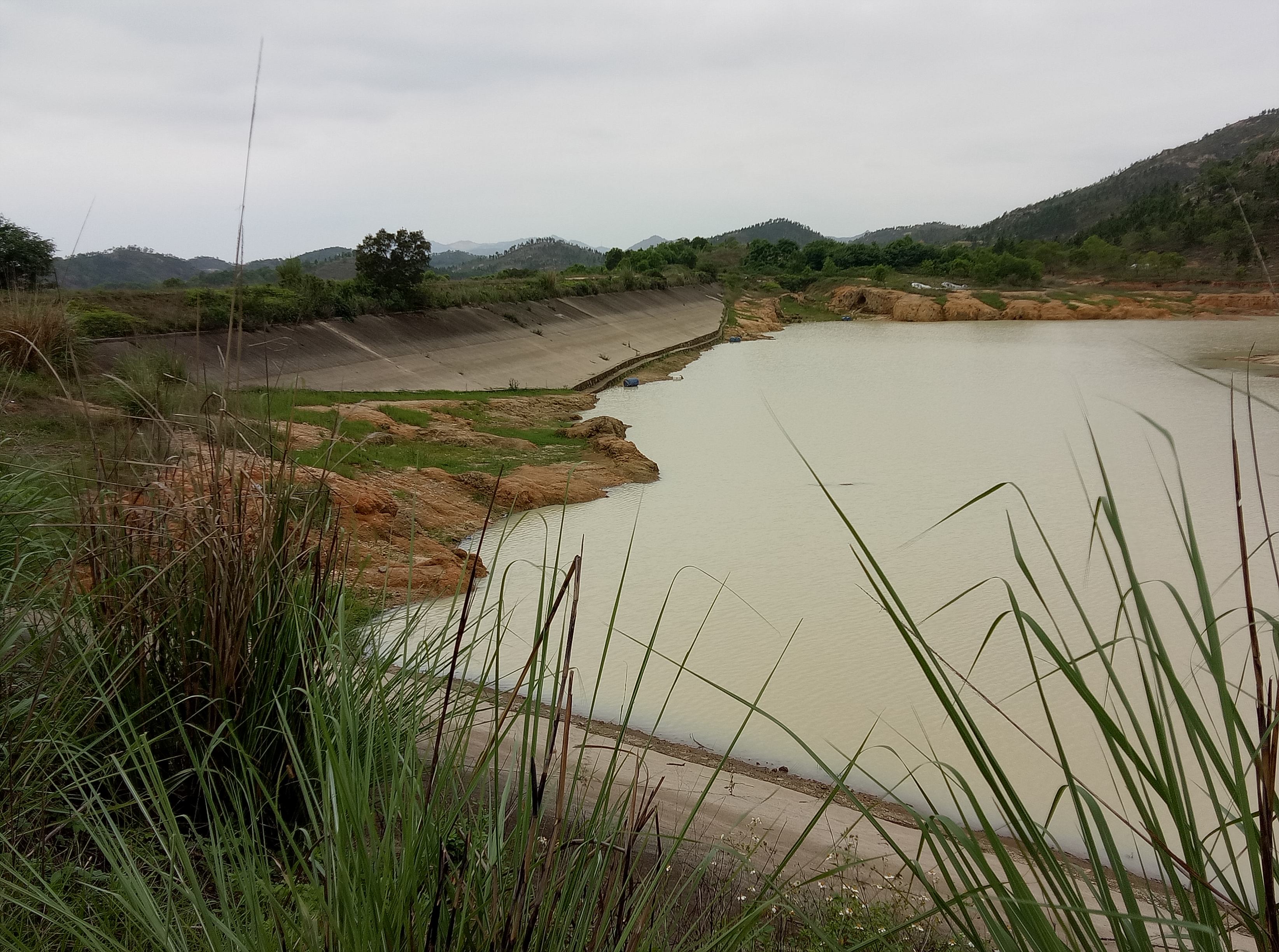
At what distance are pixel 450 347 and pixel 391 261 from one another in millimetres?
2248

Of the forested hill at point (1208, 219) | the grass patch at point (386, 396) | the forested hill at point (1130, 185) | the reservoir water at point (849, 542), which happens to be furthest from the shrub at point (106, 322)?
the forested hill at point (1130, 185)

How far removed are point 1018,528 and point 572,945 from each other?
864cm

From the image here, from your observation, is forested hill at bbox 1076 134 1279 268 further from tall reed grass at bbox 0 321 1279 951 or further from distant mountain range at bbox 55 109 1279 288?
tall reed grass at bbox 0 321 1279 951

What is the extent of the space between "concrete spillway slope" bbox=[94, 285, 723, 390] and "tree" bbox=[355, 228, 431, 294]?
0.72 m

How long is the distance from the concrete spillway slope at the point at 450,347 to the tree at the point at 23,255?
1157mm

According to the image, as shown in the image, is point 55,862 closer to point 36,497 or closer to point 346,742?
point 346,742

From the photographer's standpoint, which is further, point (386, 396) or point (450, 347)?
point (450, 347)

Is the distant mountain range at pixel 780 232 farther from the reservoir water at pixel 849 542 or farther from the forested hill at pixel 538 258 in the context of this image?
the reservoir water at pixel 849 542

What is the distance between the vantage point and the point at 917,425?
14438mm

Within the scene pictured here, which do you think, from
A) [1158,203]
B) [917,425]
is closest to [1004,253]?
[1158,203]

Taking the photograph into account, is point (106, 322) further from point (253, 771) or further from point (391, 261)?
point (253, 771)

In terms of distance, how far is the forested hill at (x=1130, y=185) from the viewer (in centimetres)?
8525

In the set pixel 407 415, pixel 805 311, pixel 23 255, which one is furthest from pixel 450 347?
pixel 805 311

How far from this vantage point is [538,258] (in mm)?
83188
